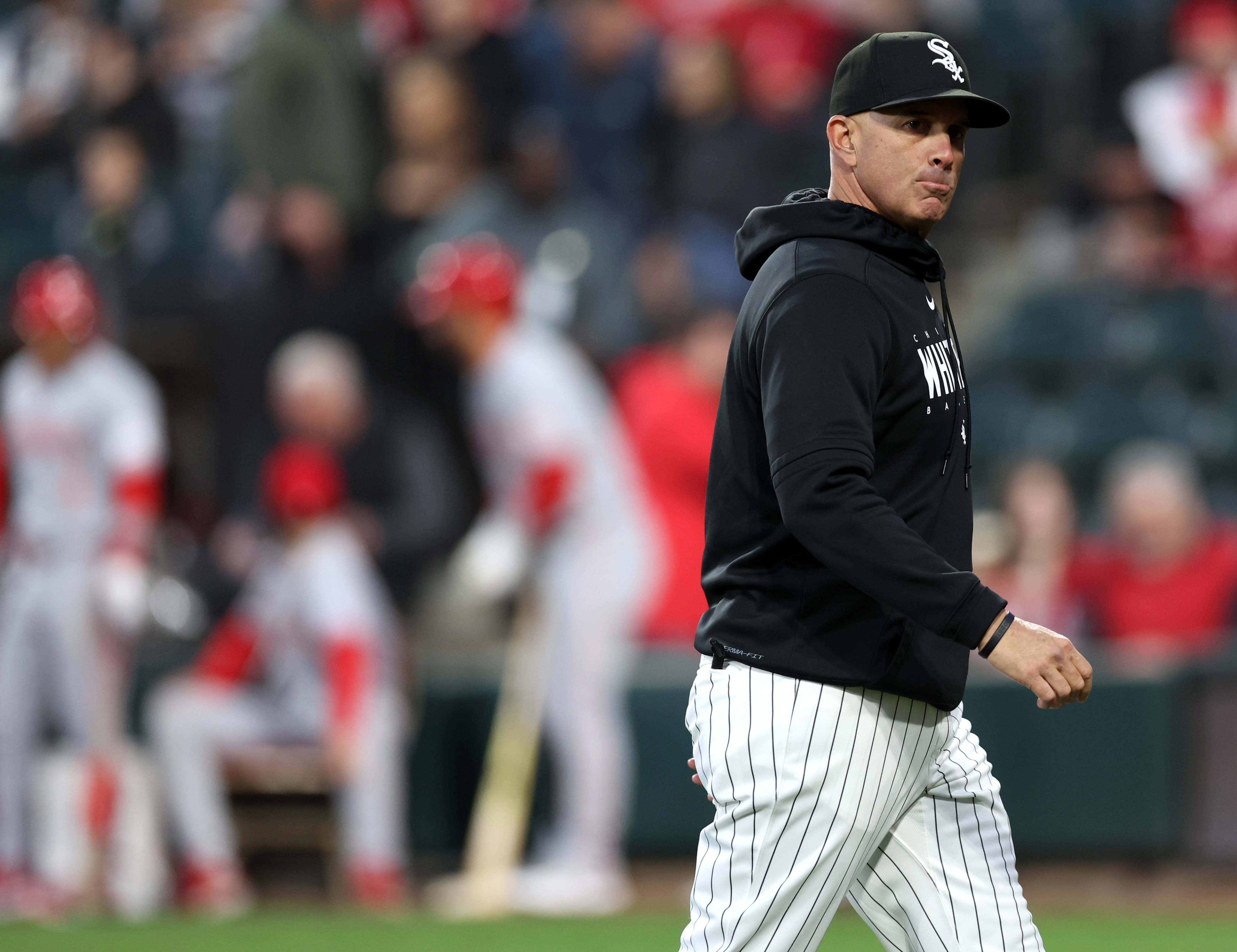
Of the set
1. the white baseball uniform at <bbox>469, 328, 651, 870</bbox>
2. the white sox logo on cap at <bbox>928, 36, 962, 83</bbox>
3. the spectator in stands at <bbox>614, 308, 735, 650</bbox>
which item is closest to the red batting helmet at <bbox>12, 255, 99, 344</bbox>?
the white baseball uniform at <bbox>469, 328, 651, 870</bbox>

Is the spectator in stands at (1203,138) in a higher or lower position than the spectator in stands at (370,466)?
higher

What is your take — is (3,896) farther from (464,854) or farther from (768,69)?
(768,69)

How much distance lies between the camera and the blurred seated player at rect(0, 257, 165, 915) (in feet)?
21.3

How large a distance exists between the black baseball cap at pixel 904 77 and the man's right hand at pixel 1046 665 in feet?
2.36

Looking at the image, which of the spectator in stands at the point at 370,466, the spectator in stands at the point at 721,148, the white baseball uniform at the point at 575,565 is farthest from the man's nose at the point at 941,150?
the spectator in stands at the point at 721,148

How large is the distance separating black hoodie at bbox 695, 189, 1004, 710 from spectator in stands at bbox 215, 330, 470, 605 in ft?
16.0

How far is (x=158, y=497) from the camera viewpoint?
26.9 ft

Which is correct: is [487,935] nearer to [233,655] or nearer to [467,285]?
[233,655]

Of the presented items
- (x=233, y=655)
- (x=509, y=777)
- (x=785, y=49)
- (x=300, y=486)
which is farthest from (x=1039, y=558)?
(x=785, y=49)

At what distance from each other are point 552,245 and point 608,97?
119 cm

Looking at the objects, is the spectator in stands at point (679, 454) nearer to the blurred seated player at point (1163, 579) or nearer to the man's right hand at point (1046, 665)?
the blurred seated player at point (1163, 579)

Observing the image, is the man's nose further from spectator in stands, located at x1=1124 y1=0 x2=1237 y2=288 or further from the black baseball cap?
spectator in stands, located at x1=1124 y1=0 x2=1237 y2=288

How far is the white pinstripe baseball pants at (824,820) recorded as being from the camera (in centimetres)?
241

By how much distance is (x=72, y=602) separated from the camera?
263 inches
